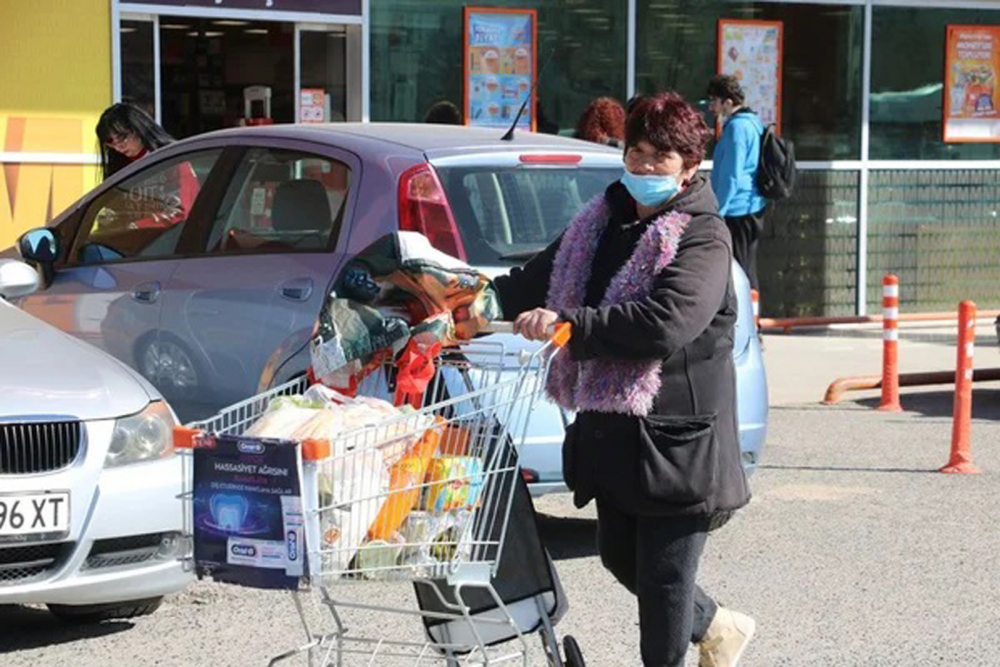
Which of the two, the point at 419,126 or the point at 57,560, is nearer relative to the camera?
the point at 57,560

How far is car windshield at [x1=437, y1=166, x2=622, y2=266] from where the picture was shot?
7.16m

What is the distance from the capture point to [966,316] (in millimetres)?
9898

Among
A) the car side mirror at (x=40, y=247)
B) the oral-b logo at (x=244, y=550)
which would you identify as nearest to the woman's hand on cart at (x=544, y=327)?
the oral-b logo at (x=244, y=550)

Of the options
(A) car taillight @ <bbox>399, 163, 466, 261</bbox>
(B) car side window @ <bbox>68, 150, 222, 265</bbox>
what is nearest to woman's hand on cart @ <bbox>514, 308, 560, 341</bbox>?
(A) car taillight @ <bbox>399, 163, 466, 261</bbox>

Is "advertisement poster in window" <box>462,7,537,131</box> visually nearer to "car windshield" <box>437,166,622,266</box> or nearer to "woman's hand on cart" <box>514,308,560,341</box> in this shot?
"car windshield" <box>437,166,622,266</box>

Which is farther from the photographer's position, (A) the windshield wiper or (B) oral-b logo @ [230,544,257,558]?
(A) the windshield wiper

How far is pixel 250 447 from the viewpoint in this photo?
13.5 ft

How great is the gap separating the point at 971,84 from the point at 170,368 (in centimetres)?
1058

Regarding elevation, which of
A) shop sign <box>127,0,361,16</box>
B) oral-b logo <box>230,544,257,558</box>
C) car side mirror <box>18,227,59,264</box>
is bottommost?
oral-b logo <box>230,544,257,558</box>

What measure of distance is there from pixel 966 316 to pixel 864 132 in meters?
6.60

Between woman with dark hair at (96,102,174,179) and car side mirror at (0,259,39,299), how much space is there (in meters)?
2.80

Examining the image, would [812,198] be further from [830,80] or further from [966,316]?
[966,316]

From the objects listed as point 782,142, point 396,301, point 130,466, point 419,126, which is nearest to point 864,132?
point 782,142

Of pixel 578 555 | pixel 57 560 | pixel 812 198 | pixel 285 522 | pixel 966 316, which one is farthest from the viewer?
pixel 812 198
